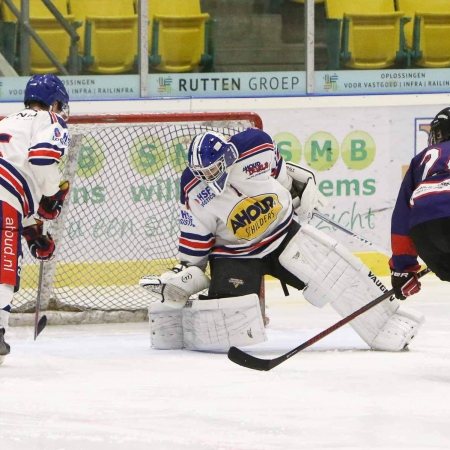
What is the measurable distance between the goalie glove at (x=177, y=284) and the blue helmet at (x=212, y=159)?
312mm

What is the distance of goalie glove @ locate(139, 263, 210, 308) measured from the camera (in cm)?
412

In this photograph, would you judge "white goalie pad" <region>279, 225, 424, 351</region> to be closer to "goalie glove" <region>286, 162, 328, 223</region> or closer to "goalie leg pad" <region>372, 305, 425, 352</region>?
"goalie leg pad" <region>372, 305, 425, 352</region>

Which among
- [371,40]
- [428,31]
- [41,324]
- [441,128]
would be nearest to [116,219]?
[41,324]

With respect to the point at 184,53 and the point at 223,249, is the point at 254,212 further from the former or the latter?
the point at 184,53

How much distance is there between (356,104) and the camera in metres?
6.21

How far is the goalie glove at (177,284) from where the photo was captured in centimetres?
412

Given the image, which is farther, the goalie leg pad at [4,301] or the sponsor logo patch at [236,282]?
the sponsor logo patch at [236,282]

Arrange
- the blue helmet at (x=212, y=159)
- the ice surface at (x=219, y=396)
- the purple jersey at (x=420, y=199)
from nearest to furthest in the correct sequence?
the ice surface at (x=219, y=396) < the purple jersey at (x=420, y=199) < the blue helmet at (x=212, y=159)

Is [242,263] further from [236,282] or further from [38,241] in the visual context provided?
[38,241]

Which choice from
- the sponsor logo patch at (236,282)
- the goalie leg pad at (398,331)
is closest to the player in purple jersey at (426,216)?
the goalie leg pad at (398,331)

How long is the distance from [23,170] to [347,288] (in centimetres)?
118

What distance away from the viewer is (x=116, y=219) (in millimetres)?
5352

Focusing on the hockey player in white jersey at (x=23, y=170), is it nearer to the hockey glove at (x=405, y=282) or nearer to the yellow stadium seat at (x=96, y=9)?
the hockey glove at (x=405, y=282)

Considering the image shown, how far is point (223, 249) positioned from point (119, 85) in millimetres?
2374
